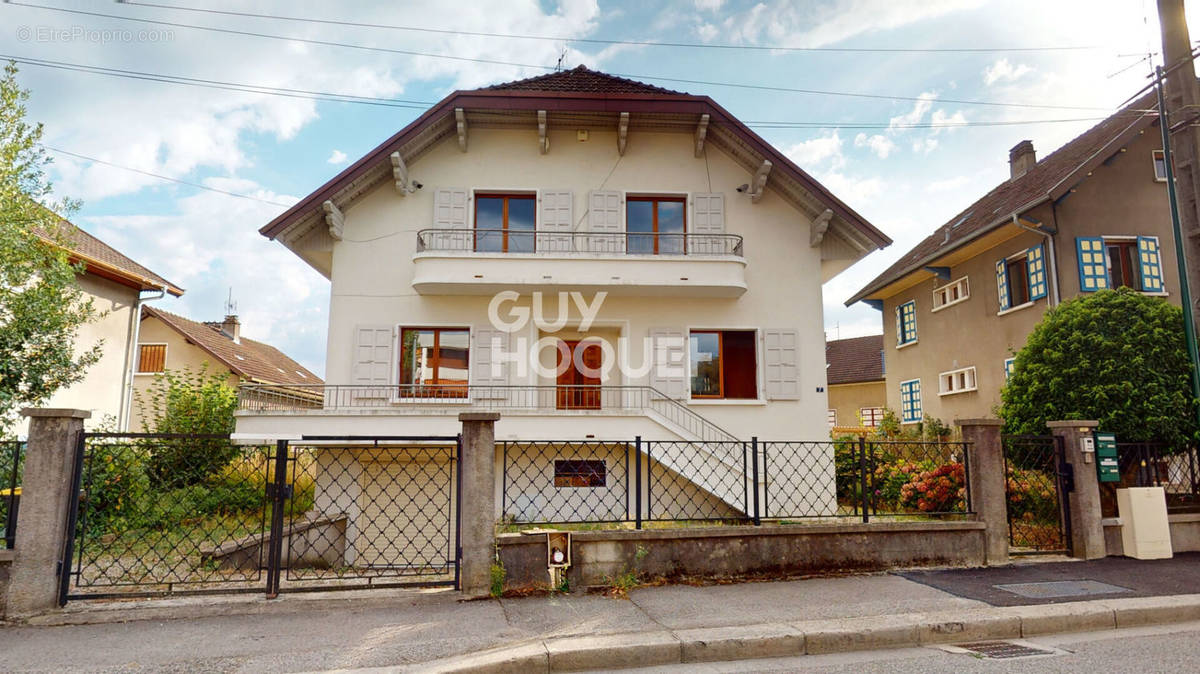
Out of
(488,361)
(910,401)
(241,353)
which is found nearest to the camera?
(488,361)

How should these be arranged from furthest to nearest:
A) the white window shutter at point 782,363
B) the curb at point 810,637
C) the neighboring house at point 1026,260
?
the neighboring house at point 1026,260
the white window shutter at point 782,363
the curb at point 810,637

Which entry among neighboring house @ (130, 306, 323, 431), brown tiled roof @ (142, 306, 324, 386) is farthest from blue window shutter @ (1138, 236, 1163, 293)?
neighboring house @ (130, 306, 323, 431)

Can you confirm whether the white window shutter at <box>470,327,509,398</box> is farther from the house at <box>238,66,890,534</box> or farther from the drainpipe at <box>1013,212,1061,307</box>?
the drainpipe at <box>1013,212,1061,307</box>

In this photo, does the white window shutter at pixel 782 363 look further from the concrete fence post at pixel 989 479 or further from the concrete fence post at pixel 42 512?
the concrete fence post at pixel 42 512

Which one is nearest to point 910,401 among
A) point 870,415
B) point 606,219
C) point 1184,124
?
point 870,415

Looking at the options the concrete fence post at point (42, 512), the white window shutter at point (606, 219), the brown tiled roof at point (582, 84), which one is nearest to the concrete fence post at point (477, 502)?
the concrete fence post at point (42, 512)

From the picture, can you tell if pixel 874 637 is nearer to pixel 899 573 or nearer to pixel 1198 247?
pixel 899 573

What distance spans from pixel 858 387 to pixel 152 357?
2974 centimetres

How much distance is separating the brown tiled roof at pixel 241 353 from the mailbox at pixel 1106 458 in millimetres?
23510

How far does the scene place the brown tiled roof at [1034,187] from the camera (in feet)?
49.2

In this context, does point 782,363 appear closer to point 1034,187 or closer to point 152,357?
point 1034,187

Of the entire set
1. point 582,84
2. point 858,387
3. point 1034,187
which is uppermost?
point 582,84

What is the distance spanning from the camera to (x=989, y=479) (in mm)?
7734

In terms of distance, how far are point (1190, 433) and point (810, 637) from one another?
23.4 ft
